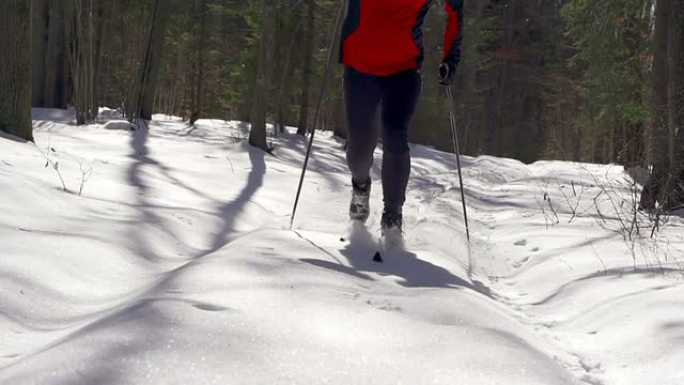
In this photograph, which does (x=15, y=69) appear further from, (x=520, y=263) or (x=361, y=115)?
(x=520, y=263)

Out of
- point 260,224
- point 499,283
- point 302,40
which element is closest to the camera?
point 499,283

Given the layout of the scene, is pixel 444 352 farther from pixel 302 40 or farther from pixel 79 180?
pixel 302 40

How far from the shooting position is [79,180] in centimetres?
518

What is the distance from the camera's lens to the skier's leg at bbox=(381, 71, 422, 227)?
4.17 m

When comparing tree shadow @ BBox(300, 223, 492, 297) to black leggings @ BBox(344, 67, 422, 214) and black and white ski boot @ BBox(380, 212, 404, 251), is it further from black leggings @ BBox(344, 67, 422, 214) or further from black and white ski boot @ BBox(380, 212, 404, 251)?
black leggings @ BBox(344, 67, 422, 214)

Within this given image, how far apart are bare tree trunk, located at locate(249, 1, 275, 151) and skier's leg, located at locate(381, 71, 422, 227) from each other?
9.20 metres

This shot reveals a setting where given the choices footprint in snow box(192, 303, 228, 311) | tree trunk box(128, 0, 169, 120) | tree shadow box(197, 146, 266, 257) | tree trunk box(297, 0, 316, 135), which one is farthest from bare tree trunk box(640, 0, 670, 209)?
tree trunk box(297, 0, 316, 135)

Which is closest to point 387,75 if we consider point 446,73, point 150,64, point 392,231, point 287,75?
point 446,73

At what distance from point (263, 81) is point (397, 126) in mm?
10317

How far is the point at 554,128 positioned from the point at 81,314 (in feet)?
126

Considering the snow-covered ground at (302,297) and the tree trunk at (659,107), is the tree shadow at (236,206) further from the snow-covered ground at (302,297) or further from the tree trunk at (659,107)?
the tree trunk at (659,107)

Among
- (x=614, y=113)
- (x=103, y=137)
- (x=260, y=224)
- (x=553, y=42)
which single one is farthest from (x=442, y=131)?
(x=260, y=224)

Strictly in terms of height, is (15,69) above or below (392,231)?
above

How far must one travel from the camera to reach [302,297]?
2.25m
